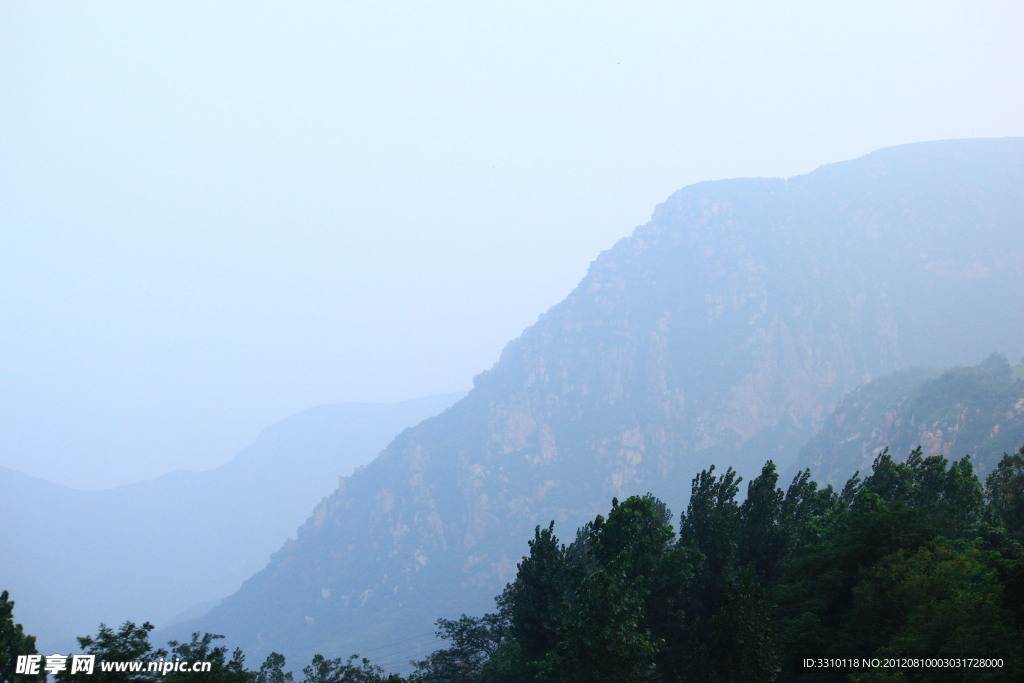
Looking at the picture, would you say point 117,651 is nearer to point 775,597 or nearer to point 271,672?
point 271,672

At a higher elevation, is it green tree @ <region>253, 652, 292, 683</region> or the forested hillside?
the forested hillside

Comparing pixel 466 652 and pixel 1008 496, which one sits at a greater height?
pixel 1008 496

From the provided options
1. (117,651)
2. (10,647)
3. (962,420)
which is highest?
(962,420)

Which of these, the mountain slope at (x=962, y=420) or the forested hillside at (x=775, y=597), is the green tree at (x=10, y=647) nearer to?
the forested hillside at (x=775, y=597)

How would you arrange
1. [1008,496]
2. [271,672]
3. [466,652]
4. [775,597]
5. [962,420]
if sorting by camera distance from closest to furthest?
1. [775,597]
2. [271,672]
3. [1008,496]
4. [466,652]
5. [962,420]

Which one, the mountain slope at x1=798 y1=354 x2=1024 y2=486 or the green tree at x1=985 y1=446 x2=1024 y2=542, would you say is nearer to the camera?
the green tree at x1=985 y1=446 x2=1024 y2=542

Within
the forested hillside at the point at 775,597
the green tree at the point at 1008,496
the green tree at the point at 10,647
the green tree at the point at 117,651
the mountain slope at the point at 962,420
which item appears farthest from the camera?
the mountain slope at the point at 962,420

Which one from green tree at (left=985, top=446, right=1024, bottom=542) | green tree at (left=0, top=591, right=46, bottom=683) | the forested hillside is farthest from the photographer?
green tree at (left=985, top=446, right=1024, bottom=542)

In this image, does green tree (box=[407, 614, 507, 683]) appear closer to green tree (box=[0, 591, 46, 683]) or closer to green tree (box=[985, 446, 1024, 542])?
green tree (box=[0, 591, 46, 683])

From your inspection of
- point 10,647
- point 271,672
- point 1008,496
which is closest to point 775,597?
point 1008,496

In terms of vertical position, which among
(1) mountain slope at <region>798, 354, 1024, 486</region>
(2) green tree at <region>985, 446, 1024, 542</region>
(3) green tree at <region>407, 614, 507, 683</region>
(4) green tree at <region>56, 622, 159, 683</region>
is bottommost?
(3) green tree at <region>407, 614, 507, 683</region>

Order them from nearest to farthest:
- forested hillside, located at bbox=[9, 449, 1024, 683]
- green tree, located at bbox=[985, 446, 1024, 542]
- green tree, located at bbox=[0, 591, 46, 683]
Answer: forested hillside, located at bbox=[9, 449, 1024, 683]
green tree, located at bbox=[0, 591, 46, 683]
green tree, located at bbox=[985, 446, 1024, 542]

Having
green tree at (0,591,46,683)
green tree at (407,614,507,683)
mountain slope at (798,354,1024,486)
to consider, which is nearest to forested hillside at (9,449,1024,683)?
green tree at (0,591,46,683)

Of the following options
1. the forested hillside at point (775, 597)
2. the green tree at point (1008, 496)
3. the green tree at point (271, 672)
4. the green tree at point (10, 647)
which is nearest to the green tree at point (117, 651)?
the forested hillside at point (775, 597)
